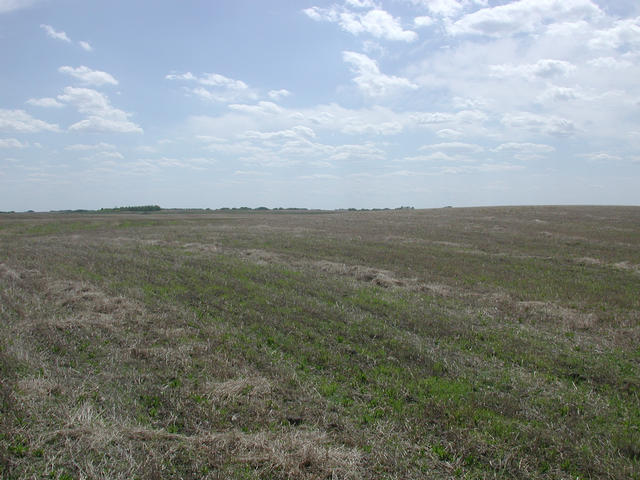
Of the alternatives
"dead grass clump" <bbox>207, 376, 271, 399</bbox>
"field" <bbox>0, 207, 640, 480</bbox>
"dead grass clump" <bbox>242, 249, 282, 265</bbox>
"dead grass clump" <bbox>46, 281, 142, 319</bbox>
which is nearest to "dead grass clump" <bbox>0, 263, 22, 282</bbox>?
"field" <bbox>0, 207, 640, 480</bbox>

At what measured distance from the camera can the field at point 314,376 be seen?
4.38 meters

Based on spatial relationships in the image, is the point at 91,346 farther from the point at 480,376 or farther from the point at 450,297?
the point at 450,297

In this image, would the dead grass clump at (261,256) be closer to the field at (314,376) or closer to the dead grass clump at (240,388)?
the field at (314,376)

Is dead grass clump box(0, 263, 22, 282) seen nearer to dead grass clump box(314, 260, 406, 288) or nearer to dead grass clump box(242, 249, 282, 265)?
dead grass clump box(242, 249, 282, 265)

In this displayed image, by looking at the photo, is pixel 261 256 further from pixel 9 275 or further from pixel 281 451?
pixel 281 451

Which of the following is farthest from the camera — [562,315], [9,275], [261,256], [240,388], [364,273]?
[261,256]

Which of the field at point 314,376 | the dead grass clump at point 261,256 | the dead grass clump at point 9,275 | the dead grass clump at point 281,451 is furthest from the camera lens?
the dead grass clump at point 261,256

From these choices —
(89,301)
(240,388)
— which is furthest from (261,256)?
(240,388)

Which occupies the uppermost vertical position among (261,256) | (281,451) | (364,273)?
(261,256)

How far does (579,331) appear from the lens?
352 inches

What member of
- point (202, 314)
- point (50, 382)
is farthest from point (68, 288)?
point (50, 382)

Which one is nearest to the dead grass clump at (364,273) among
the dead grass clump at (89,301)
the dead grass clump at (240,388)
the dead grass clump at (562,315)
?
the dead grass clump at (562,315)

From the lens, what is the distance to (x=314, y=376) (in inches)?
251

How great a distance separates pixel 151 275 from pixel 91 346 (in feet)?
22.4
